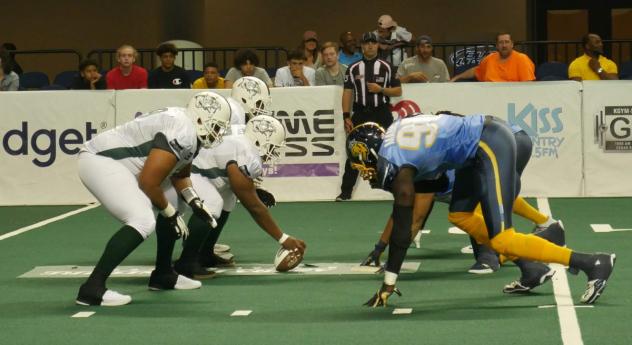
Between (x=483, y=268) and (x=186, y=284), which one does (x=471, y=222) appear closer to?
(x=483, y=268)

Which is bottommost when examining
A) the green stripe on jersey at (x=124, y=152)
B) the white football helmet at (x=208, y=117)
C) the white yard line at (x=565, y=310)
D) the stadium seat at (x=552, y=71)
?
the white yard line at (x=565, y=310)

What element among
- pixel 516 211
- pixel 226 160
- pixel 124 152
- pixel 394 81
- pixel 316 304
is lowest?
pixel 316 304

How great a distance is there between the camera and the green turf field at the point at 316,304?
7.91 m

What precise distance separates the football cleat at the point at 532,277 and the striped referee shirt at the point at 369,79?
22.4 ft

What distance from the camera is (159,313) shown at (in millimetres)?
8875

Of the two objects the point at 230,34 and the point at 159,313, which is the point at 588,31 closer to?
the point at 230,34

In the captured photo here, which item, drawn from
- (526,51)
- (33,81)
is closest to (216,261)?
(33,81)

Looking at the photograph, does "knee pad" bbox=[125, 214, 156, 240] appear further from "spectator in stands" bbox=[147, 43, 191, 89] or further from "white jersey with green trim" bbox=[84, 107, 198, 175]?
"spectator in stands" bbox=[147, 43, 191, 89]

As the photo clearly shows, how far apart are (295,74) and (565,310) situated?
8834 mm

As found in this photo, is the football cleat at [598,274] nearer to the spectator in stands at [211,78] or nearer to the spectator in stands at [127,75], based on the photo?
the spectator in stands at [211,78]

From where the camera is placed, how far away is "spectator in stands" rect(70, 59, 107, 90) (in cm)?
1717

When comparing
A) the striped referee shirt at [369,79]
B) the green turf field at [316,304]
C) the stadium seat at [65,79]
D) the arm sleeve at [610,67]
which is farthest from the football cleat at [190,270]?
the stadium seat at [65,79]

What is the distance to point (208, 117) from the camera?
9.33 m

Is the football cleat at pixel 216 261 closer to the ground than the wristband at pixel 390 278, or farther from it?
closer to the ground
